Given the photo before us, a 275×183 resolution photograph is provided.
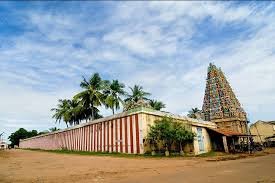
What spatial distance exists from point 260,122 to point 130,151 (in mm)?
48254

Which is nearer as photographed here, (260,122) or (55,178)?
(55,178)

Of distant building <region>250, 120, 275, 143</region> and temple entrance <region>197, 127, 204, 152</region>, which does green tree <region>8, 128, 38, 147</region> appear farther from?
temple entrance <region>197, 127, 204, 152</region>

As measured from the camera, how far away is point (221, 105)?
146 ft

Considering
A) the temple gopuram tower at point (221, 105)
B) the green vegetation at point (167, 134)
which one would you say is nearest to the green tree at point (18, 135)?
the temple gopuram tower at point (221, 105)

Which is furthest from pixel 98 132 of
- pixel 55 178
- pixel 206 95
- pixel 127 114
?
pixel 206 95

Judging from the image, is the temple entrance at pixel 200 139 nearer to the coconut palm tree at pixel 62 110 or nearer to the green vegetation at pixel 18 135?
the coconut palm tree at pixel 62 110

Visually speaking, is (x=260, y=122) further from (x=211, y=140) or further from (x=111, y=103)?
(x=111, y=103)

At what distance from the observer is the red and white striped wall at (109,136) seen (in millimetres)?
21078

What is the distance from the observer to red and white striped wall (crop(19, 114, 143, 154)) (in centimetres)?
2108

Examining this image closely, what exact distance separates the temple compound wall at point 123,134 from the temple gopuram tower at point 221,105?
12.3m

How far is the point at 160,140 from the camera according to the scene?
21.1m

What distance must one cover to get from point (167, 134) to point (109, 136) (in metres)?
6.14

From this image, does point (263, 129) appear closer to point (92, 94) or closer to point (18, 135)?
point (92, 94)

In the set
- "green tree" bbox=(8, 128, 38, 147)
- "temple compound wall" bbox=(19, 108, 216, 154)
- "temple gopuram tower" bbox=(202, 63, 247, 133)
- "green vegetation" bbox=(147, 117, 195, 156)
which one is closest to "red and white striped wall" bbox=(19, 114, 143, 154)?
"temple compound wall" bbox=(19, 108, 216, 154)
